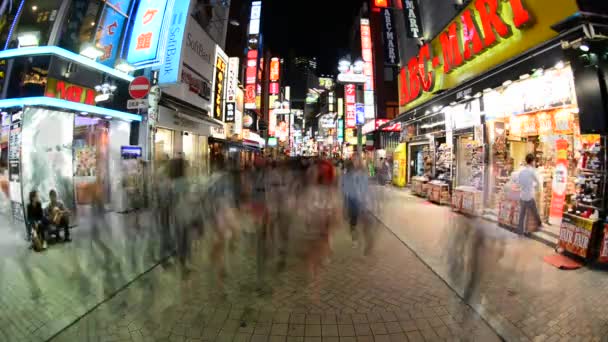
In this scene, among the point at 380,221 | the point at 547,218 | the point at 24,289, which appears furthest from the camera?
the point at 380,221

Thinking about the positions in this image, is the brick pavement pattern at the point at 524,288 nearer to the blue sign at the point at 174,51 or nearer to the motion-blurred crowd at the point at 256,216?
the motion-blurred crowd at the point at 256,216

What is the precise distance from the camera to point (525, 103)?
905 cm

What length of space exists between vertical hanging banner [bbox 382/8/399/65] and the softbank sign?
14.4 m

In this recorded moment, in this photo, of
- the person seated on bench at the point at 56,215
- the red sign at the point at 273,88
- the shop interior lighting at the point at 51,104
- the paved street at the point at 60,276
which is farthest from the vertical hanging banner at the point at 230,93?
the red sign at the point at 273,88

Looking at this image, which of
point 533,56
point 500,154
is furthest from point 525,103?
point 533,56

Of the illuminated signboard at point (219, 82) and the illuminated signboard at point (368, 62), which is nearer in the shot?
the illuminated signboard at point (219, 82)

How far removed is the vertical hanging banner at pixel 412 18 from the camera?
15.6m

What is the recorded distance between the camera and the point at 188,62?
16969 mm

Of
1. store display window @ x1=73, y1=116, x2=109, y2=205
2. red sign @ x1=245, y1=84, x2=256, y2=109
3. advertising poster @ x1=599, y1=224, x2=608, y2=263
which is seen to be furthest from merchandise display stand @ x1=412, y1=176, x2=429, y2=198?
red sign @ x1=245, y1=84, x2=256, y2=109

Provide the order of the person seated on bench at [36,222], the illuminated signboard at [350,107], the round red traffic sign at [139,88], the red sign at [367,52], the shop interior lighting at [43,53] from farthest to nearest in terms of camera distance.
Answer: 1. the illuminated signboard at [350,107]
2. the red sign at [367,52]
3. the round red traffic sign at [139,88]
4. the shop interior lighting at [43,53]
5. the person seated on bench at [36,222]

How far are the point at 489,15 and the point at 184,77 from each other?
13692 mm

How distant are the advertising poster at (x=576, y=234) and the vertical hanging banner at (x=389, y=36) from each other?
24231mm

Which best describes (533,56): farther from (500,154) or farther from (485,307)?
(485,307)

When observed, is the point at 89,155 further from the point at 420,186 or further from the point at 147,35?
the point at 420,186
